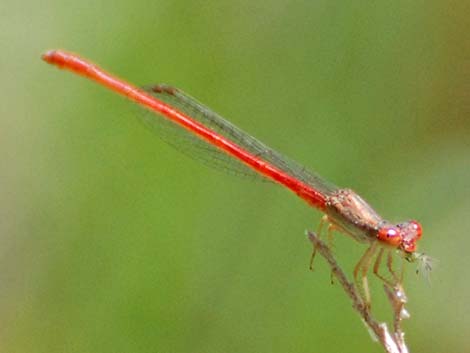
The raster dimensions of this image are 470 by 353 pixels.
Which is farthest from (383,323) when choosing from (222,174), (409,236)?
(222,174)

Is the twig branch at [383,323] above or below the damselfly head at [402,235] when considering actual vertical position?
below

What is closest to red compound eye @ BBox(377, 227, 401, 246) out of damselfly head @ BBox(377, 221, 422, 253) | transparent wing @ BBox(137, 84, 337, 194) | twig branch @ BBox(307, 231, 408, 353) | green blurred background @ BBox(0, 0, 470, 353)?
damselfly head @ BBox(377, 221, 422, 253)

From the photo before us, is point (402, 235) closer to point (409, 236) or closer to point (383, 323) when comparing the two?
point (409, 236)

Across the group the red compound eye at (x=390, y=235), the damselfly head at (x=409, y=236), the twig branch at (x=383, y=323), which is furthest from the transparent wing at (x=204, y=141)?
the twig branch at (x=383, y=323)

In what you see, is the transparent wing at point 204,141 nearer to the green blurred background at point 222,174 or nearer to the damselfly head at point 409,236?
the green blurred background at point 222,174

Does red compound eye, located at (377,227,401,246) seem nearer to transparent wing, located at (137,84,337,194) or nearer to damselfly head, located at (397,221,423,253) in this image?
damselfly head, located at (397,221,423,253)

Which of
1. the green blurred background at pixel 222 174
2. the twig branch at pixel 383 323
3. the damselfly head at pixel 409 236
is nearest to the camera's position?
the twig branch at pixel 383 323
